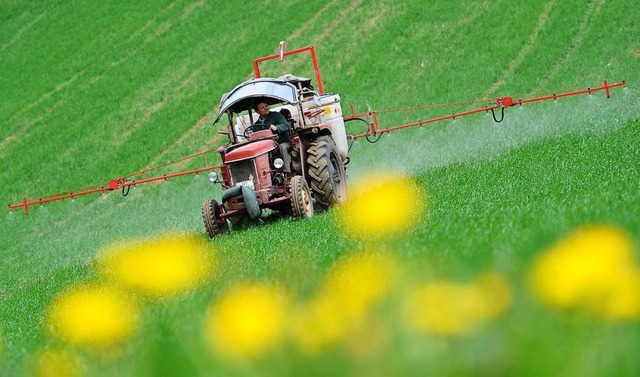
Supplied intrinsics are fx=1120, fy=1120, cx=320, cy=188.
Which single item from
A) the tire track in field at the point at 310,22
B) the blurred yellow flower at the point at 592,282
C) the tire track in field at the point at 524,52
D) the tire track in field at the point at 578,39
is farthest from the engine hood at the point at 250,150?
the tire track in field at the point at 310,22

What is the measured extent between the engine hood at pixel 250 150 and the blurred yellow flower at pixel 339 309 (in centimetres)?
1122

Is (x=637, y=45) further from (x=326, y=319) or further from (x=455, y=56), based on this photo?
(x=326, y=319)

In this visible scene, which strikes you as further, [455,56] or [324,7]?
[324,7]

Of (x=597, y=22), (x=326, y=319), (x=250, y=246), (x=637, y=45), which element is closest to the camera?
(x=326, y=319)

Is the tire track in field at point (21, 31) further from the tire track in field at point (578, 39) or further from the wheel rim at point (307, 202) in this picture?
the wheel rim at point (307, 202)

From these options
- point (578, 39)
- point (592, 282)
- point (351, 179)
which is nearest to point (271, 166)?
point (351, 179)

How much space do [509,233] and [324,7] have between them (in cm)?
3187

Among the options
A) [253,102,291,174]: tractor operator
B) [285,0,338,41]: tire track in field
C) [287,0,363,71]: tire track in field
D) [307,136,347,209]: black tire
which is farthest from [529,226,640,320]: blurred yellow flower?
[285,0,338,41]: tire track in field

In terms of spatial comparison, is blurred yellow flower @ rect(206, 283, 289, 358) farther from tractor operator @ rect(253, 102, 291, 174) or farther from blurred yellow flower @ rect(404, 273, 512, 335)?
tractor operator @ rect(253, 102, 291, 174)

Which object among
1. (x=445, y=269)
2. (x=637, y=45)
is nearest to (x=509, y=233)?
(x=445, y=269)

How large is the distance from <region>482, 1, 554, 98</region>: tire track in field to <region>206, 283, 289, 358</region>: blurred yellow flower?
25.4m

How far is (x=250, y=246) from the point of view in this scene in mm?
10555

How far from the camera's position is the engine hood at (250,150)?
13.7 metres

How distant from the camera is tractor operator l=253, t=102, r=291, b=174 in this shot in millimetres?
14125
